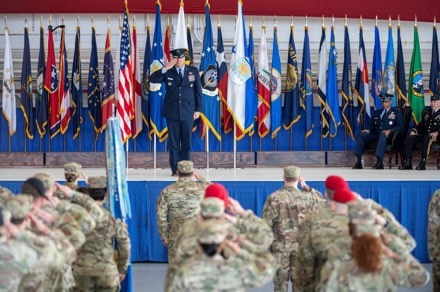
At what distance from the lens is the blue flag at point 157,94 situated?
1208 cm

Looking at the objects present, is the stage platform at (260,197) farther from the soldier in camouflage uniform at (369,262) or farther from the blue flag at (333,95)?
the soldier in camouflage uniform at (369,262)

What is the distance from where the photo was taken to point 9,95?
1273 centimetres

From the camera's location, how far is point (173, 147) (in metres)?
10.2

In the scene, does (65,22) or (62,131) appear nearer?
(62,131)

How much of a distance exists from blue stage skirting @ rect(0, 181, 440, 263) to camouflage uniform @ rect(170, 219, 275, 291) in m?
4.99

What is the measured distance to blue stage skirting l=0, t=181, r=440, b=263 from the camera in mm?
9039

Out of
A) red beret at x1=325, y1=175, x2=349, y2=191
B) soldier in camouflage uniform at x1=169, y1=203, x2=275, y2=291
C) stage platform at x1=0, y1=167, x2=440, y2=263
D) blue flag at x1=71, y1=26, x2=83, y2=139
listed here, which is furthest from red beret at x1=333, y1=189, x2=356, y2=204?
blue flag at x1=71, y1=26, x2=83, y2=139

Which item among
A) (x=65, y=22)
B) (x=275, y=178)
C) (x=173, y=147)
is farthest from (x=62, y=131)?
(x=275, y=178)

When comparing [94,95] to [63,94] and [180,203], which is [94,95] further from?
[180,203]

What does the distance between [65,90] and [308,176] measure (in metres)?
Result: 4.46

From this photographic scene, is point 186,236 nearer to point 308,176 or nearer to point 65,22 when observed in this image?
point 308,176

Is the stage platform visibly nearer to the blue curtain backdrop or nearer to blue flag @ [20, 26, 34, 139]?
blue flag @ [20, 26, 34, 139]

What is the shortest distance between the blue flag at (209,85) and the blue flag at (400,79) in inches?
107

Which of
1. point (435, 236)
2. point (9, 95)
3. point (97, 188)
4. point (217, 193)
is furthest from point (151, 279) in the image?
point (9, 95)
